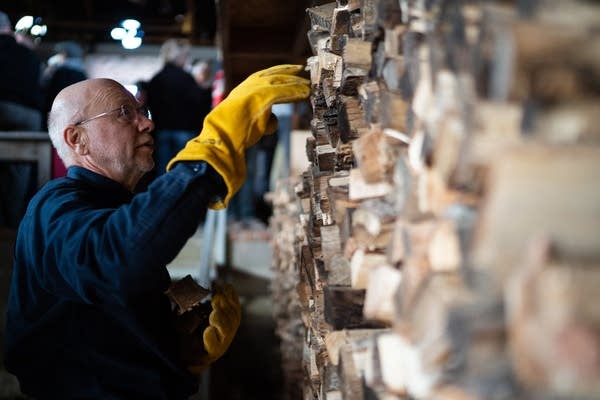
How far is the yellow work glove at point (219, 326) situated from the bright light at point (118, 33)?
11.3 m

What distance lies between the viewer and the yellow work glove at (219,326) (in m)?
2.42

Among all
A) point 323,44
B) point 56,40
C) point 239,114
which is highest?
point 56,40

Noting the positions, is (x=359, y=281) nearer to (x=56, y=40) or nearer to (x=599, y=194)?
(x=599, y=194)

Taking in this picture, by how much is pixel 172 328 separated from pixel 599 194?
5.37 ft

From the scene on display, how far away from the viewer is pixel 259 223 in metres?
7.84

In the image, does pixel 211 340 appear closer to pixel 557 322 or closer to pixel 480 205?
pixel 480 205

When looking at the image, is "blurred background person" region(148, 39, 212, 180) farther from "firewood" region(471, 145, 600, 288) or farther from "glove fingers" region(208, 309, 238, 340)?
"firewood" region(471, 145, 600, 288)

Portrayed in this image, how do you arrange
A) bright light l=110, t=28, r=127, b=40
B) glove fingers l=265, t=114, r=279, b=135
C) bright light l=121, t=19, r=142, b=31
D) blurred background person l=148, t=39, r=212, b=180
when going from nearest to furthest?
1. glove fingers l=265, t=114, r=279, b=135
2. blurred background person l=148, t=39, r=212, b=180
3. bright light l=110, t=28, r=127, b=40
4. bright light l=121, t=19, r=142, b=31

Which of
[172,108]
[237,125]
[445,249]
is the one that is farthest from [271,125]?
[172,108]

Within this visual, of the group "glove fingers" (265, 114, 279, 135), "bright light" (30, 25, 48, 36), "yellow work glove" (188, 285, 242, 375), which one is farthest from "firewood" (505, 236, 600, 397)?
"bright light" (30, 25, 48, 36)

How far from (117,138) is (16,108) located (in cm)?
444

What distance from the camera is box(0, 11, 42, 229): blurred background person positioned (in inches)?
236

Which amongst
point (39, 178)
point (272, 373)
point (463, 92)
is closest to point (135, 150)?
point (463, 92)

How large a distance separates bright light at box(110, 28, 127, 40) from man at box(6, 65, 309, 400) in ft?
36.8
